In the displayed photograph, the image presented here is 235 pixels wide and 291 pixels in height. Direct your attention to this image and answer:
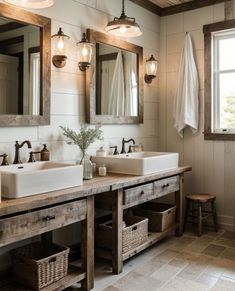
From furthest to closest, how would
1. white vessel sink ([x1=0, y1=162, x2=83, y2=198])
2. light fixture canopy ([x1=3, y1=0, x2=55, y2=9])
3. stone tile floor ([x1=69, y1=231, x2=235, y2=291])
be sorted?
1. stone tile floor ([x1=69, y1=231, x2=235, y2=291])
2. light fixture canopy ([x1=3, y1=0, x2=55, y2=9])
3. white vessel sink ([x1=0, y1=162, x2=83, y2=198])

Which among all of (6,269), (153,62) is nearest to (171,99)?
(153,62)

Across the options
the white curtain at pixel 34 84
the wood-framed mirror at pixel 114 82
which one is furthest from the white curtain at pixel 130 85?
the white curtain at pixel 34 84

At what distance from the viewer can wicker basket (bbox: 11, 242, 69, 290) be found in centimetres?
223

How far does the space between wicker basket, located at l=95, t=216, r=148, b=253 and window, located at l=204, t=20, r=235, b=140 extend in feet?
5.01

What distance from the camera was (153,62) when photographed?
396 centimetres

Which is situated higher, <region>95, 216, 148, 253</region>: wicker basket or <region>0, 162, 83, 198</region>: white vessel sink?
<region>0, 162, 83, 198</region>: white vessel sink

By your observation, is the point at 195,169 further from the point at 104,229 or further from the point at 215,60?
the point at 104,229

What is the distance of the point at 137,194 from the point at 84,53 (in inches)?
52.4

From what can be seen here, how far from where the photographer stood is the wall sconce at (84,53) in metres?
3.00

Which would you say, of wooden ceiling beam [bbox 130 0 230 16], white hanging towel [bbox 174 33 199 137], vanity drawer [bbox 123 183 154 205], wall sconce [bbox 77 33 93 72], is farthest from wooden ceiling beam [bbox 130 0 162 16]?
vanity drawer [bbox 123 183 154 205]

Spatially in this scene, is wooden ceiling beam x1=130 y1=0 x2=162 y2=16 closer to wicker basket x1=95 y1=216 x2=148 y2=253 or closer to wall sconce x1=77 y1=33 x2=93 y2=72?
wall sconce x1=77 y1=33 x2=93 y2=72

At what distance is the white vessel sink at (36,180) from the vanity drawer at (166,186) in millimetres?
1004

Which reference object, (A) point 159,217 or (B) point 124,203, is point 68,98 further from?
(A) point 159,217

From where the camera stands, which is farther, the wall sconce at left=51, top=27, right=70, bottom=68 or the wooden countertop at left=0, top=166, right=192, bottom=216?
the wall sconce at left=51, top=27, right=70, bottom=68
